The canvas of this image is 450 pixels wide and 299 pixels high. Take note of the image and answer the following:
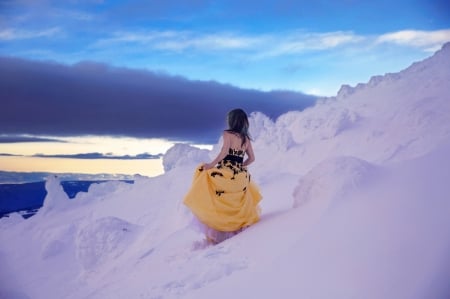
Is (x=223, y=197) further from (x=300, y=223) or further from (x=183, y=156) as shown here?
(x=183, y=156)

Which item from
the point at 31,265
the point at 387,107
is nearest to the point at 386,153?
the point at 387,107

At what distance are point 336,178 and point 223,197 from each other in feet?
3.60

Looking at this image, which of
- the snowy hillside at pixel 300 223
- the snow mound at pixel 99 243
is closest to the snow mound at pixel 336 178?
the snowy hillside at pixel 300 223

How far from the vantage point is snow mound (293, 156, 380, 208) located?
4352mm

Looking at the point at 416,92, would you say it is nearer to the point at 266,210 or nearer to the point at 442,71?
the point at 442,71

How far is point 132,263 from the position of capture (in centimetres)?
601

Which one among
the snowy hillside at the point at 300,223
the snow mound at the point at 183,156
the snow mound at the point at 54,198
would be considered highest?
the snow mound at the point at 183,156

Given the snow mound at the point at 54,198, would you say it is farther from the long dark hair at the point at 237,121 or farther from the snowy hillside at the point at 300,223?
the long dark hair at the point at 237,121

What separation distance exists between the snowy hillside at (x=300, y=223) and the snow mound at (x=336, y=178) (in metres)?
0.01

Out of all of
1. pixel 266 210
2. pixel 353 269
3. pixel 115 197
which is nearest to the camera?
pixel 353 269

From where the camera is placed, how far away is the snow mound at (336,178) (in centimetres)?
435

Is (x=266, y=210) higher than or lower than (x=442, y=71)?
lower

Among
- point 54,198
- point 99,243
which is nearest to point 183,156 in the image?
point 54,198

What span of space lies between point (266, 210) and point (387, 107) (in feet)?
14.0
